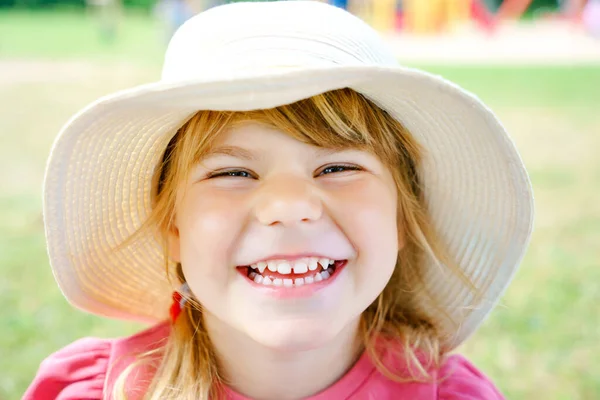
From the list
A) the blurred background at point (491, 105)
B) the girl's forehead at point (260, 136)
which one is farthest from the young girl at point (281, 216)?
the blurred background at point (491, 105)

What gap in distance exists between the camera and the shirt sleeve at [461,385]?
1.38 meters

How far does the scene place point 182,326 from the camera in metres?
1.42

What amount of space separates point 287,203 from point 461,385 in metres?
0.51

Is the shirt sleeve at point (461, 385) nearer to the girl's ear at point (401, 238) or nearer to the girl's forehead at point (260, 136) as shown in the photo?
the girl's ear at point (401, 238)

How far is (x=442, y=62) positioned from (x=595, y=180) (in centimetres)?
421

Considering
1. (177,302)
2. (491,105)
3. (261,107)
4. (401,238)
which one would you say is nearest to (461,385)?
(401,238)

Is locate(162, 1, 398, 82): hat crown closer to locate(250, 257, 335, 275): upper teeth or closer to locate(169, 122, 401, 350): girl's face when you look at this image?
locate(169, 122, 401, 350): girl's face

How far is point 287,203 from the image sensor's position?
1140 millimetres

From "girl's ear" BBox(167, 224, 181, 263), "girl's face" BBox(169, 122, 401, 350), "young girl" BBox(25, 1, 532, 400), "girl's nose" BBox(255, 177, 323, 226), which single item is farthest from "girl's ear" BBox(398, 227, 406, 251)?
"girl's ear" BBox(167, 224, 181, 263)

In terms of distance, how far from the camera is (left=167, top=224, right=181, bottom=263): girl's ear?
136 centimetres

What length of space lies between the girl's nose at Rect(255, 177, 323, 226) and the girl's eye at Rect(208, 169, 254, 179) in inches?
1.7

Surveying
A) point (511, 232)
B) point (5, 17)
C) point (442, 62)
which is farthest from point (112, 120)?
point (5, 17)

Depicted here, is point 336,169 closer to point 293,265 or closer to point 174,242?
point 293,265

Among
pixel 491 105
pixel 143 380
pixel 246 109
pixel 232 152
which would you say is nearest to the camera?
pixel 246 109
